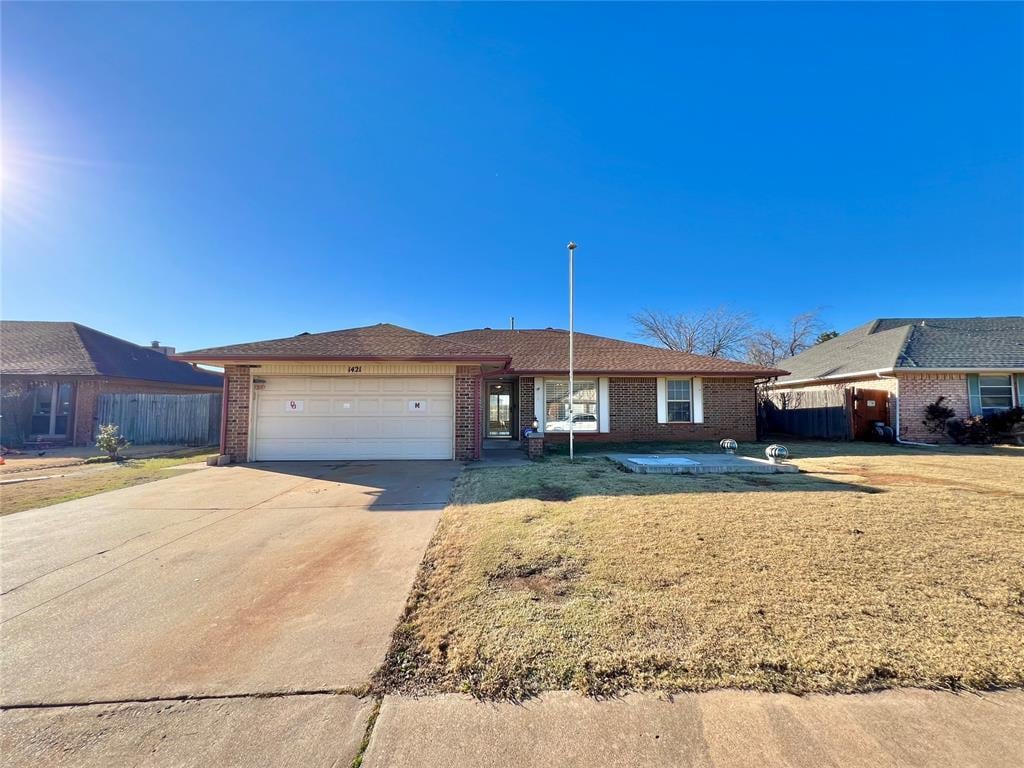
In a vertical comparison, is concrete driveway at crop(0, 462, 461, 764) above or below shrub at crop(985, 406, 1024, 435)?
below

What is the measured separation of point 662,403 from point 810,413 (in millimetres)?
6820

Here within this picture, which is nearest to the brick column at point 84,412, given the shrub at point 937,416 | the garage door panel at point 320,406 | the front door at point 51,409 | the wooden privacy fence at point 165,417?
the front door at point 51,409

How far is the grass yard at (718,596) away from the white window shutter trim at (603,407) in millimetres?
7145

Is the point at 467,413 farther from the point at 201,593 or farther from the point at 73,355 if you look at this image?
the point at 73,355

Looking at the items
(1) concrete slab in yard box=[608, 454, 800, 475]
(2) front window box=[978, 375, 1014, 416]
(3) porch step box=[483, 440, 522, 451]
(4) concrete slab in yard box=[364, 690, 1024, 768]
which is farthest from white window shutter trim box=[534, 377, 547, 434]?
(2) front window box=[978, 375, 1014, 416]

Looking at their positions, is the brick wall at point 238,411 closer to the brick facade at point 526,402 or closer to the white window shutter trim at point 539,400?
the brick facade at point 526,402

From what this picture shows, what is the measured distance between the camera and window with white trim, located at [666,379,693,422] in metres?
13.1

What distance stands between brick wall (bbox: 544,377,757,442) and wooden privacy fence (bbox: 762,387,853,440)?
362 cm

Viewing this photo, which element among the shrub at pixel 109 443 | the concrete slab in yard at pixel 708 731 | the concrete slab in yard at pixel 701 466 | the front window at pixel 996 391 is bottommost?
the concrete slab in yard at pixel 708 731

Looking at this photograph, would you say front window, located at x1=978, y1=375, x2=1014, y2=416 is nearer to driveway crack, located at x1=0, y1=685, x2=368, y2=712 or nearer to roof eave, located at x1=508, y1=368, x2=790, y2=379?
roof eave, located at x1=508, y1=368, x2=790, y2=379

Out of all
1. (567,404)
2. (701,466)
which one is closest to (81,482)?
(567,404)

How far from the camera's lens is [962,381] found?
13188 mm

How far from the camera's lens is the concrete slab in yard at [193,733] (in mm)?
1713

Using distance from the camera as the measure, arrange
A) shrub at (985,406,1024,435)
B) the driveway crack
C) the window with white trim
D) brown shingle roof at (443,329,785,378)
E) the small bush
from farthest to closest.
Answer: the window with white trim
brown shingle roof at (443,329,785,378)
shrub at (985,406,1024,435)
the small bush
the driveway crack
